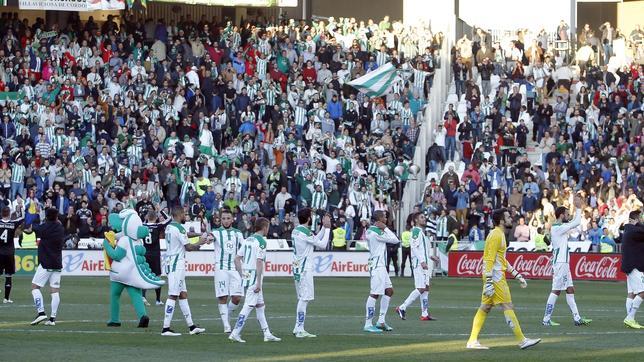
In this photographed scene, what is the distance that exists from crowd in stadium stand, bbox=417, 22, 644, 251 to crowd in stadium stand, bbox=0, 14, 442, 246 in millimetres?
1820

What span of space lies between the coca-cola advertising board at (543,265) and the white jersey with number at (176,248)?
21.7 m

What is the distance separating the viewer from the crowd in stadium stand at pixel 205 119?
149 feet

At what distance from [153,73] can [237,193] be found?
645 cm

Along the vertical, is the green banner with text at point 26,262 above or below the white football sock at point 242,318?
below

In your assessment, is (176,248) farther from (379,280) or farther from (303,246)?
(379,280)

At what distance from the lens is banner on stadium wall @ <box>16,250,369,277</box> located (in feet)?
137

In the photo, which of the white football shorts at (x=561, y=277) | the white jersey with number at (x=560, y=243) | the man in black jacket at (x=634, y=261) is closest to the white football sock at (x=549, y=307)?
the white football shorts at (x=561, y=277)

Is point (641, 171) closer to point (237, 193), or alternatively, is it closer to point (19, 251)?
point (237, 193)

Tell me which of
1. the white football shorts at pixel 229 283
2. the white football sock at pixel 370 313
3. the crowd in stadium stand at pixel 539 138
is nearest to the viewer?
the white football shorts at pixel 229 283

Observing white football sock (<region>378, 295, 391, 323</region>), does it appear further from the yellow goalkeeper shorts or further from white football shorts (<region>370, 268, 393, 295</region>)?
the yellow goalkeeper shorts

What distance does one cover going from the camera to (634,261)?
25234 mm

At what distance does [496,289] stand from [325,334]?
3.59m

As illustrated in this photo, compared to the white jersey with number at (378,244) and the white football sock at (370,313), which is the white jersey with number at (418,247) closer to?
A: the white jersey with number at (378,244)

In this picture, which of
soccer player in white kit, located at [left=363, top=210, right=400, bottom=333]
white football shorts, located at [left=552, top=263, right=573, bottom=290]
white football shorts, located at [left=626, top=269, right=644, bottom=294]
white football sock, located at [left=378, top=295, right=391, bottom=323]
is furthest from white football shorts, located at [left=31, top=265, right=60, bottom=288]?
white football shorts, located at [left=626, top=269, right=644, bottom=294]
